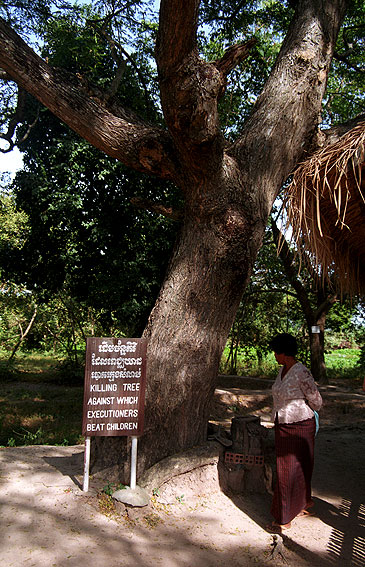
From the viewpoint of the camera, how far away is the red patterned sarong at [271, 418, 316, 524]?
13.8 ft

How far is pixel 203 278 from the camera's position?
15.0ft

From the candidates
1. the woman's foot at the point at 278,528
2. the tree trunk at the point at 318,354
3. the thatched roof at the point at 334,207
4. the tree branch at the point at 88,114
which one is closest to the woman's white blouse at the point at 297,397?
the woman's foot at the point at 278,528

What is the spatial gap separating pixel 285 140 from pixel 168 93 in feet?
5.00

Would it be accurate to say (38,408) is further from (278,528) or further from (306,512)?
(278,528)

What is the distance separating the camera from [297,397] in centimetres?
432

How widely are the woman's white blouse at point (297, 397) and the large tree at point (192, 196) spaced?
717mm

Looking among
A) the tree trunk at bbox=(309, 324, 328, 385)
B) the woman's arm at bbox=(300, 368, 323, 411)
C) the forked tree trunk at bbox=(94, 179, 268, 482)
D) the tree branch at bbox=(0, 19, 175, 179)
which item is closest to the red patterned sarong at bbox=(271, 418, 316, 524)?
the woman's arm at bbox=(300, 368, 323, 411)

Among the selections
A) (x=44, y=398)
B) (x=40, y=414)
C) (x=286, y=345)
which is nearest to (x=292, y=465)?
(x=286, y=345)

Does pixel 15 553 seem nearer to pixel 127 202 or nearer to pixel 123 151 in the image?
pixel 123 151

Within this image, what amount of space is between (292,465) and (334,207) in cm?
253

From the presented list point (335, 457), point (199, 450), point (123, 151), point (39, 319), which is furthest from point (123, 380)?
point (39, 319)

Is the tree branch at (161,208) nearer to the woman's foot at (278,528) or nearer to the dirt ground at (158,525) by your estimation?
the dirt ground at (158,525)

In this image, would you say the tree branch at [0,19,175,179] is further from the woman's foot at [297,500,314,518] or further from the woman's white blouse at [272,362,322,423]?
the woman's foot at [297,500,314,518]

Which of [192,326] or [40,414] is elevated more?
[192,326]
